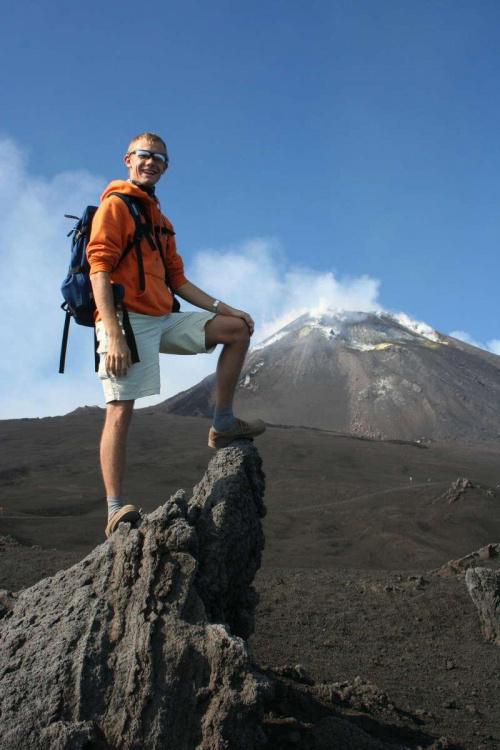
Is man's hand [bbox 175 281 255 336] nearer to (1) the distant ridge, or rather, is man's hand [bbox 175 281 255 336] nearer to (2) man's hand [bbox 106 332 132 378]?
(2) man's hand [bbox 106 332 132 378]

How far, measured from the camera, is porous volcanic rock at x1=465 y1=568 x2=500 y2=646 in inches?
226

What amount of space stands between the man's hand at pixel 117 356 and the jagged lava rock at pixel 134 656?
0.65 m

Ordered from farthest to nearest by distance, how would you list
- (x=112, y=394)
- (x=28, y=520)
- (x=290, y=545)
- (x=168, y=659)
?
(x=28, y=520), (x=290, y=545), (x=112, y=394), (x=168, y=659)

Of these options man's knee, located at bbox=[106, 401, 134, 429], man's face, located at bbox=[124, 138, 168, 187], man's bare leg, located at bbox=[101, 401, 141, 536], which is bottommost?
man's bare leg, located at bbox=[101, 401, 141, 536]

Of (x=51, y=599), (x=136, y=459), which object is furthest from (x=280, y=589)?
(x=136, y=459)

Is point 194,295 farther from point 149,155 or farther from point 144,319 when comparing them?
point 149,155

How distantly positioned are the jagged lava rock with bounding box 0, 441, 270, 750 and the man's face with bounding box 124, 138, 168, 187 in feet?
5.36

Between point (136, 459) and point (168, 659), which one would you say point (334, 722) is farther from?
point (136, 459)

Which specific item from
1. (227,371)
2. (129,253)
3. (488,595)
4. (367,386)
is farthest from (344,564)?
(367,386)

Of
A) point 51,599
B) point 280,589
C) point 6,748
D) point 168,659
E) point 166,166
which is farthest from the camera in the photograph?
point 280,589

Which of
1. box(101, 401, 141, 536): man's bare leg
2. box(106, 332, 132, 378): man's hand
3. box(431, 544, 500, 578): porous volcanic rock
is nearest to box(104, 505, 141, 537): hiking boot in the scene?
box(101, 401, 141, 536): man's bare leg

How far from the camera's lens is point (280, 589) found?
23.6 ft

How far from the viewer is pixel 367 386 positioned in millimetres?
53281

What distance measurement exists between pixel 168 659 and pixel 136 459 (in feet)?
69.4
